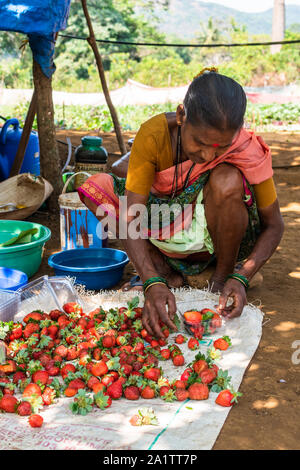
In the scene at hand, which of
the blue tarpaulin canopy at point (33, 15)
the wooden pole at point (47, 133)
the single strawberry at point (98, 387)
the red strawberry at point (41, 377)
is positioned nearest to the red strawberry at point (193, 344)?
the single strawberry at point (98, 387)

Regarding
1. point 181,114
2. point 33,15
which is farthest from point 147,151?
point 33,15

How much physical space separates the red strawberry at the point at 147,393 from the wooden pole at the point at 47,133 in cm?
285

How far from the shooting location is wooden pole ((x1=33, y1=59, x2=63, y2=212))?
418 cm

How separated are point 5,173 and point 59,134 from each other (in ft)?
8.92

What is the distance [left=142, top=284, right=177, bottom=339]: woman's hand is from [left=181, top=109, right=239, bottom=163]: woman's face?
572 mm

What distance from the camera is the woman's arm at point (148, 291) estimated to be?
2111 mm

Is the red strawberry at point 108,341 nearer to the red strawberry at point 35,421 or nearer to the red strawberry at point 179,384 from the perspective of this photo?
the red strawberry at point 179,384

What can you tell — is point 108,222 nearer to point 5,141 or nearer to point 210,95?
point 210,95

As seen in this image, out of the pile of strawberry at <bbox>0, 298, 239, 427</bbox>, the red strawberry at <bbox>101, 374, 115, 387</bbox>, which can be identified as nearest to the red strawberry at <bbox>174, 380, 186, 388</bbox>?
the pile of strawberry at <bbox>0, 298, 239, 427</bbox>

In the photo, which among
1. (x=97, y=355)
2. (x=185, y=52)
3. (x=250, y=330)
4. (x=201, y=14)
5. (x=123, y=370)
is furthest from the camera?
(x=201, y=14)

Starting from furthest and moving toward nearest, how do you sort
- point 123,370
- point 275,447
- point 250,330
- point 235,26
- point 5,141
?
point 235,26 < point 5,141 < point 250,330 < point 123,370 < point 275,447

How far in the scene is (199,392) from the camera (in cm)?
184

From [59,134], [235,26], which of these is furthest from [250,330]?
[235,26]

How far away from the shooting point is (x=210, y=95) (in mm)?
1950
